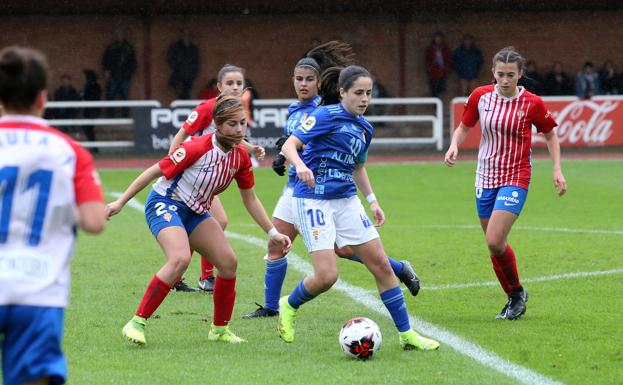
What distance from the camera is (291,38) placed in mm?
30469

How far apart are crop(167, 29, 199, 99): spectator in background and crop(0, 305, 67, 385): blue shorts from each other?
24759mm

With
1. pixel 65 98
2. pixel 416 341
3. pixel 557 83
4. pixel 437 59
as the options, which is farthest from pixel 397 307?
pixel 437 59

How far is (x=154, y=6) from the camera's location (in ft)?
97.7

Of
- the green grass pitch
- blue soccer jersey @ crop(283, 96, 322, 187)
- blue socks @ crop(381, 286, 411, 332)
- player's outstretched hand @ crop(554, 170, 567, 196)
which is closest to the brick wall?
the green grass pitch

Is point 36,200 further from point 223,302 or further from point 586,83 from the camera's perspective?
point 586,83

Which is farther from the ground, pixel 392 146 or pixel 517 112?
pixel 517 112

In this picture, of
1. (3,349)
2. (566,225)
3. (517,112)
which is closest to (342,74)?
(517,112)

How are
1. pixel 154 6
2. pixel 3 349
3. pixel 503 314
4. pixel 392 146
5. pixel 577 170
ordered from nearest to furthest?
pixel 3 349, pixel 503 314, pixel 577 170, pixel 392 146, pixel 154 6

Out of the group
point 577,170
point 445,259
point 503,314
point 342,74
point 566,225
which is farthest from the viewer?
point 577,170

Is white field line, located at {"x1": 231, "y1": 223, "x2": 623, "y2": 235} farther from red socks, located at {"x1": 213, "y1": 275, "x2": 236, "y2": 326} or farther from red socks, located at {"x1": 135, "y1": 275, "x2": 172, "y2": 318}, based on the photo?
red socks, located at {"x1": 135, "y1": 275, "x2": 172, "y2": 318}

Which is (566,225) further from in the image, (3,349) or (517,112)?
(3,349)

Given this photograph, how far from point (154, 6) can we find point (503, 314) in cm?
2298

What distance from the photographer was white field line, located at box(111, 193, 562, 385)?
6.29 m

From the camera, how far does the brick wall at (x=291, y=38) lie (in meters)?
29.9
